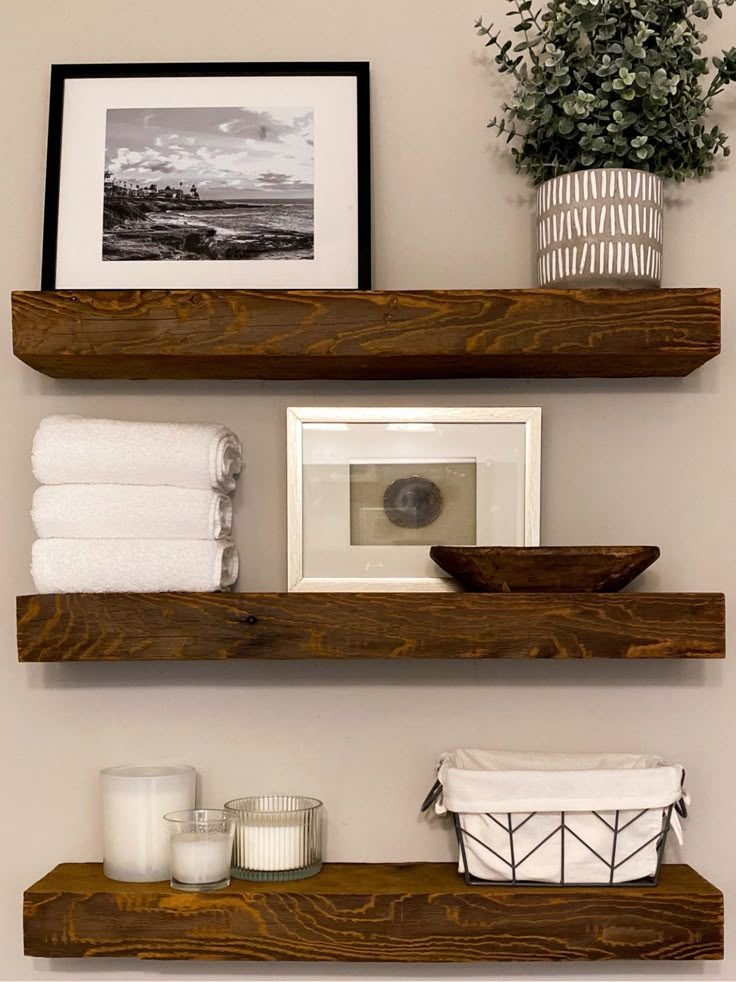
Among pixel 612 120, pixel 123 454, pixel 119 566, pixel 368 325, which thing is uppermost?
pixel 612 120

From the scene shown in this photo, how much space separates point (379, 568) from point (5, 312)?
0.56m

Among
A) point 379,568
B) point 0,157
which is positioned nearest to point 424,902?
point 379,568

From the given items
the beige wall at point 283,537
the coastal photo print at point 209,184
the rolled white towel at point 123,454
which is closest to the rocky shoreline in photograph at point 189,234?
the coastal photo print at point 209,184

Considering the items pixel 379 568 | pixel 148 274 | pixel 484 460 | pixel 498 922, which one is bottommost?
pixel 498 922

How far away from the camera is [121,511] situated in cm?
119

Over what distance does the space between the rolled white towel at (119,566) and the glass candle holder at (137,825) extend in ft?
0.73

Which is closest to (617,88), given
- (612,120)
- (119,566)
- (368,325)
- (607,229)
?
(612,120)

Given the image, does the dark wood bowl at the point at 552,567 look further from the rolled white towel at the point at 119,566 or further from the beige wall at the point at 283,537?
the rolled white towel at the point at 119,566

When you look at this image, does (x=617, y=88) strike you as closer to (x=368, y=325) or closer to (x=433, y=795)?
(x=368, y=325)

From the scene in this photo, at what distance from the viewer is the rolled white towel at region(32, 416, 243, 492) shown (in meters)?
1.19

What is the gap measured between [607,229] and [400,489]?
37 cm

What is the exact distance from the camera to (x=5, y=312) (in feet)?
4.42

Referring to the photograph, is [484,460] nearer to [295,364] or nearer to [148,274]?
[295,364]

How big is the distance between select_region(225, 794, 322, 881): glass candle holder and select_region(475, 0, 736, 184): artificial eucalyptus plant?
0.79 m
